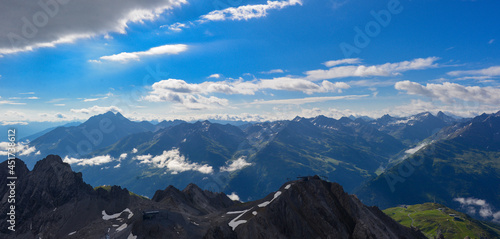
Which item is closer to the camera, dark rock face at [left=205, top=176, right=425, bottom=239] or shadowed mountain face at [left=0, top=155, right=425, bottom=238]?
dark rock face at [left=205, top=176, right=425, bottom=239]

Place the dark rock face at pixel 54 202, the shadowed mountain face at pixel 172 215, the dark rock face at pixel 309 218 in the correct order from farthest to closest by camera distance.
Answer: the dark rock face at pixel 54 202 < the shadowed mountain face at pixel 172 215 < the dark rock face at pixel 309 218

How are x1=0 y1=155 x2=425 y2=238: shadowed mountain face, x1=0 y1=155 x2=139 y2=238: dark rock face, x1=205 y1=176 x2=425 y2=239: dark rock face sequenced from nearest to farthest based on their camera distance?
1. x1=205 y1=176 x2=425 y2=239: dark rock face
2. x1=0 y1=155 x2=425 y2=238: shadowed mountain face
3. x1=0 y1=155 x2=139 y2=238: dark rock face

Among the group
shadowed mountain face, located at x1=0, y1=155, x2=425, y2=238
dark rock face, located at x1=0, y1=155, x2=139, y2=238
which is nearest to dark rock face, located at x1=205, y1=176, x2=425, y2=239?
shadowed mountain face, located at x1=0, y1=155, x2=425, y2=238

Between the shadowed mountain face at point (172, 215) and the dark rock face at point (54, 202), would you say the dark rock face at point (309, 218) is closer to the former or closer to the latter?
the shadowed mountain face at point (172, 215)

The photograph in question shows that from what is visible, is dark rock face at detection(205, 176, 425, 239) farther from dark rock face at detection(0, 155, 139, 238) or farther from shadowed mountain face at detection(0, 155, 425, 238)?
dark rock face at detection(0, 155, 139, 238)

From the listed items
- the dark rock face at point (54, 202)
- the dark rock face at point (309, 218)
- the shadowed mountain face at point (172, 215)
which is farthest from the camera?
the dark rock face at point (54, 202)

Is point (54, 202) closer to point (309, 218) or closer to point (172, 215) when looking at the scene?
point (172, 215)

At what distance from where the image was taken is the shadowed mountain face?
98.9 metres

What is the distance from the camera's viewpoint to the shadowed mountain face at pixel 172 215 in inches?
3894

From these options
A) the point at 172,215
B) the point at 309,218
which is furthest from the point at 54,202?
the point at 309,218

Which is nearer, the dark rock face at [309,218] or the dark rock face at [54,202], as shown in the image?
the dark rock face at [309,218]

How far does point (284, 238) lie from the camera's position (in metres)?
96.7

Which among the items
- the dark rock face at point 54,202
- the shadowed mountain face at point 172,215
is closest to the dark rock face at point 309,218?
the shadowed mountain face at point 172,215

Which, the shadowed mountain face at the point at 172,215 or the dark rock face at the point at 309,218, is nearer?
the dark rock face at the point at 309,218
